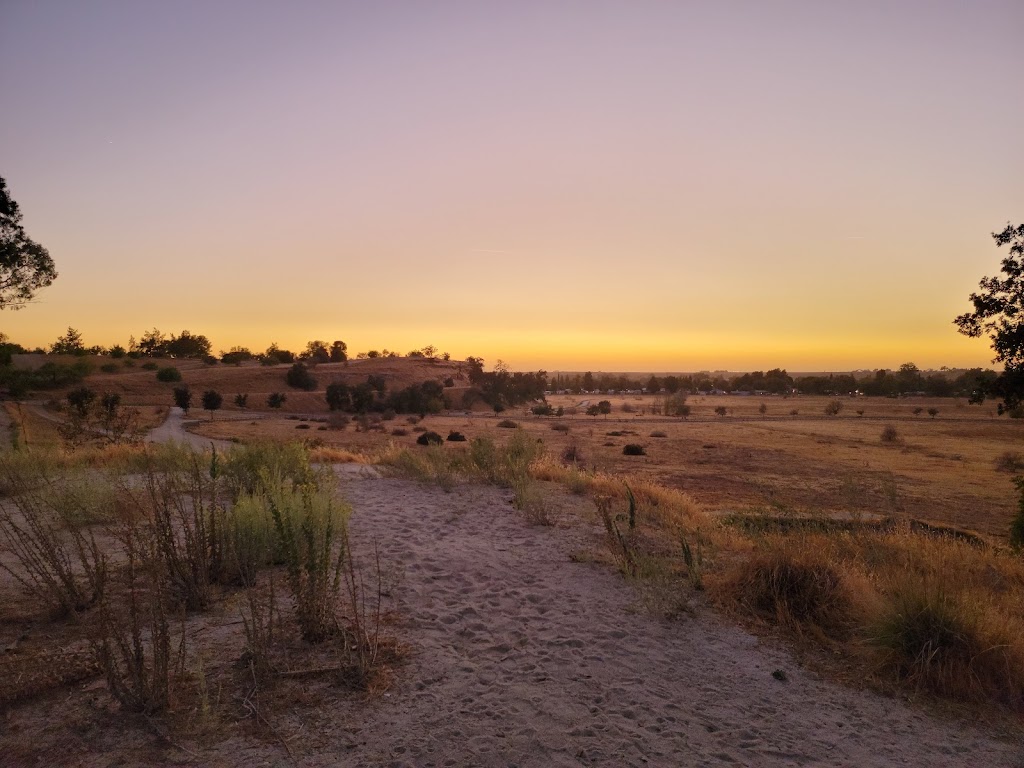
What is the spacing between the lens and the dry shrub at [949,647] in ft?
15.1

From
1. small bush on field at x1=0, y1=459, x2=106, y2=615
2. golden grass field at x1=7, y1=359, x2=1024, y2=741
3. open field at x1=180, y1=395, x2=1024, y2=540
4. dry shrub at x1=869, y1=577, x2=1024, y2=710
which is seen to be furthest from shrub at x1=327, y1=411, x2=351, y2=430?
dry shrub at x1=869, y1=577, x2=1024, y2=710

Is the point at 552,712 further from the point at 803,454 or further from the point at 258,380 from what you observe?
the point at 258,380

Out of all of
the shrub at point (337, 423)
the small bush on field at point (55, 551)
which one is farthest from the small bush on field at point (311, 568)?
the shrub at point (337, 423)

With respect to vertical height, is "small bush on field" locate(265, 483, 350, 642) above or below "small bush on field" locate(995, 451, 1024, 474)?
above

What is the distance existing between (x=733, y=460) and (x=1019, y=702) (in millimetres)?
19395

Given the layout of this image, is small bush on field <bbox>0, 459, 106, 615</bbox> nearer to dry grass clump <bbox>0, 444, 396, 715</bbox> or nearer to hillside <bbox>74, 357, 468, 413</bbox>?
dry grass clump <bbox>0, 444, 396, 715</bbox>

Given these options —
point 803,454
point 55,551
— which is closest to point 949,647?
point 55,551

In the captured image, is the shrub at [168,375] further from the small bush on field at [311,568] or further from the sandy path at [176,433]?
the small bush on field at [311,568]

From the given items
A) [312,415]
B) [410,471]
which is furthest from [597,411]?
[410,471]

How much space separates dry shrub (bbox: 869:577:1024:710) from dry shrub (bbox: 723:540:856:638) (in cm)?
56

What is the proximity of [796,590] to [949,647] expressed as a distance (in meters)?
1.43

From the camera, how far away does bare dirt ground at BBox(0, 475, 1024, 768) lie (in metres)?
3.49

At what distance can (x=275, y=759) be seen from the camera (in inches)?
132

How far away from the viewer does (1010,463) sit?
22.3 metres
